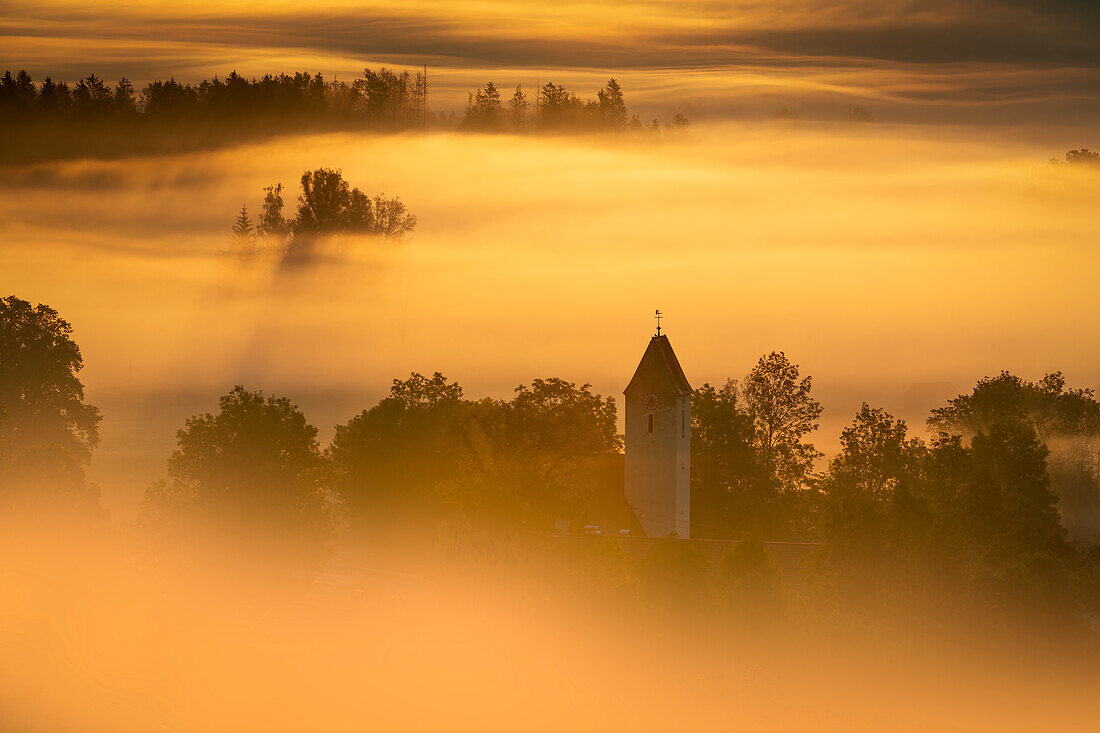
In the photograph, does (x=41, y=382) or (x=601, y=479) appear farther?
(x=601, y=479)

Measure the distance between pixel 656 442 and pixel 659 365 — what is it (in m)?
4.98

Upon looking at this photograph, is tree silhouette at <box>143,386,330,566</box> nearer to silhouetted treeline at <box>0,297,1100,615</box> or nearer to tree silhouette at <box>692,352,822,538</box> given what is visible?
silhouetted treeline at <box>0,297,1100,615</box>

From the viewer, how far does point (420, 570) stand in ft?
309

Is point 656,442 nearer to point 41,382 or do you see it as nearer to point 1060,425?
point 1060,425

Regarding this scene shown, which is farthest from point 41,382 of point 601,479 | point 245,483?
point 601,479

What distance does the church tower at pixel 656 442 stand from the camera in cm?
11731

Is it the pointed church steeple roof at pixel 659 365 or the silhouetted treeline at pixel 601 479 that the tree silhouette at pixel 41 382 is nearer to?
the silhouetted treeline at pixel 601 479

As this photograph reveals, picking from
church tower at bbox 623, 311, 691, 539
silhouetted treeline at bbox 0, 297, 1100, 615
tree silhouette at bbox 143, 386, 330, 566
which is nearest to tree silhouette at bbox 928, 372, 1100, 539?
silhouetted treeline at bbox 0, 297, 1100, 615

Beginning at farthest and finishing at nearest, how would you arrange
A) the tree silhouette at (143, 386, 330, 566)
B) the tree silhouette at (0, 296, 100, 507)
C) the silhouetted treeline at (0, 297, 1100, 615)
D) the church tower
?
the church tower, the tree silhouette at (0, 296, 100, 507), the tree silhouette at (143, 386, 330, 566), the silhouetted treeline at (0, 297, 1100, 615)

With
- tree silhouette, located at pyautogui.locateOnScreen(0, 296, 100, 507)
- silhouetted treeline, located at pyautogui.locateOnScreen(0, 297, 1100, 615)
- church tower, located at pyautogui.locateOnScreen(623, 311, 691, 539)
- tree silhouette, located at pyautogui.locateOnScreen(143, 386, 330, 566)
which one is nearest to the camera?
silhouetted treeline, located at pyautogui.locateOnScreen(0, 297, 1100, 615)

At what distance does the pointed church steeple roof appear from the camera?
117500mm

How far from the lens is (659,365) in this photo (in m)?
118

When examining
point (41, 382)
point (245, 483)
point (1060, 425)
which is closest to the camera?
point (245, 483)

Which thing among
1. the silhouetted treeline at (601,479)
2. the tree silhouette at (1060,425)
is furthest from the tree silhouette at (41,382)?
the tree silhouette at (1060,425)
